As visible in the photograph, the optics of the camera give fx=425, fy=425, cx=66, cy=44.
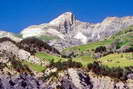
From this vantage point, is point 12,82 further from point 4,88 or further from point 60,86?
point 60,86

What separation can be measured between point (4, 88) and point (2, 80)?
388cm

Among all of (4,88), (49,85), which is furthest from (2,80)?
(49,85)

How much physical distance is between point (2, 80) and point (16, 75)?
8.05 m

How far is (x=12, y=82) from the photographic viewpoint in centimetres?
19700

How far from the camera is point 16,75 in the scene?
655 feet

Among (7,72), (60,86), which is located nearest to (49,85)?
(60,86)

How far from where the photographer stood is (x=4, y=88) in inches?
7613

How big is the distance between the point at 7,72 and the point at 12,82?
5229 millimetres

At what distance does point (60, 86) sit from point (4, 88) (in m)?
25.7

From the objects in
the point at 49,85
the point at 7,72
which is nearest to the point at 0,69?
the point at 7,72

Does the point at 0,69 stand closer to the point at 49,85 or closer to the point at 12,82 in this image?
the point at 12,82

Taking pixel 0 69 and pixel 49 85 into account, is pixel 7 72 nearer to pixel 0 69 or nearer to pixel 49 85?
pixel 0 69

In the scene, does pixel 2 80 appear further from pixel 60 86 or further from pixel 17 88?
pixel 60 86

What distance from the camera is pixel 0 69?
198750 millimetres
